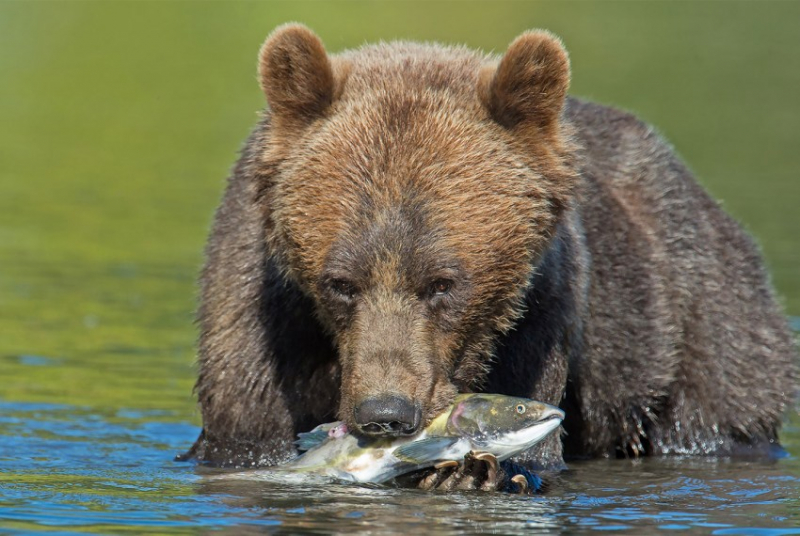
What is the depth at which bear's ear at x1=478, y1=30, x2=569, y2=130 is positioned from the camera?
766cm

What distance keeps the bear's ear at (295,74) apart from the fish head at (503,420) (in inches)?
65.4

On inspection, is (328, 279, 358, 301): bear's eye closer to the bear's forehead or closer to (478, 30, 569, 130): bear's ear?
the bear's forehead

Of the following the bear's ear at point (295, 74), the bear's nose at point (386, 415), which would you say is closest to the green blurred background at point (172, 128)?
the bear's ear at point (295, 74)

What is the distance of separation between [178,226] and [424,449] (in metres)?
11.8

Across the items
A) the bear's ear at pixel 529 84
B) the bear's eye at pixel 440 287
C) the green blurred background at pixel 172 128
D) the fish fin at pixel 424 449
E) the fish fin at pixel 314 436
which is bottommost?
the fish fin at pixel 424 449

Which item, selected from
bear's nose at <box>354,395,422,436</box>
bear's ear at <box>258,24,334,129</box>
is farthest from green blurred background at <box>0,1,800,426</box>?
bear's nose at <box>354,395,422,436</box>

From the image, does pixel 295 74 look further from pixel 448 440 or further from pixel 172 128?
pixel 172 128

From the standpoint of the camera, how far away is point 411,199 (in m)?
7.46

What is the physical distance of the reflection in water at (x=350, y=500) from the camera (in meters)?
7.32

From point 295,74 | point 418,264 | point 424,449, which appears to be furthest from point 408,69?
point 424,449

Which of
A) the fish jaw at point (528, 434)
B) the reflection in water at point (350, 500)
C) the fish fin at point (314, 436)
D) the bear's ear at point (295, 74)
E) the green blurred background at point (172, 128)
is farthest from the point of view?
the green blurred background at point (172, 128)

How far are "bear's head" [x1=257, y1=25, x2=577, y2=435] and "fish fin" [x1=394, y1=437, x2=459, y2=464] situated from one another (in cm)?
15

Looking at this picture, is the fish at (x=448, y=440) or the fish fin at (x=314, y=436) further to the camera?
the fish fin at (x=314, y=436)

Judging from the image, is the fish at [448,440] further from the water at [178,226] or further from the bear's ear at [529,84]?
the bear's ear at [529,84]
